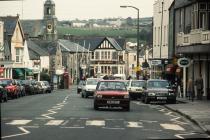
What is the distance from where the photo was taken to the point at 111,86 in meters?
35.5

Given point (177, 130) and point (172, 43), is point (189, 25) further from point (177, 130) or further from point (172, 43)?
point (177, 130)

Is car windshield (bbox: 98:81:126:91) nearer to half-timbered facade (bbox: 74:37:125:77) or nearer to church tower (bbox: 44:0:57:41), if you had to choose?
half-timbered facade (bbox: 74:37:125:77)

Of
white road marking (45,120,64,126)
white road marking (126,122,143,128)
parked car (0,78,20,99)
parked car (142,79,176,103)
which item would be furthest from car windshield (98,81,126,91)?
parked car (0,78,20,99)

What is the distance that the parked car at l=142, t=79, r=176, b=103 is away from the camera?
142ft

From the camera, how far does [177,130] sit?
23344 millimetres

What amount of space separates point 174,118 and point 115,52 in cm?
13051

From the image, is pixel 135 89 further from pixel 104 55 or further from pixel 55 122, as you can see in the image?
pixel 104 55

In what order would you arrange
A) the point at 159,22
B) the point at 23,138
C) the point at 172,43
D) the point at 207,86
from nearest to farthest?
the point at 23,138 < the point at 207,86 < the point at 172,43 < the point at 159,22

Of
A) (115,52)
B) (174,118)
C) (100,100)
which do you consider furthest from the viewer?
(115,52)

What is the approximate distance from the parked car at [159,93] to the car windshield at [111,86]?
7749 mm

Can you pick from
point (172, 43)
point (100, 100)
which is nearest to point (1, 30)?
point (172, 43)

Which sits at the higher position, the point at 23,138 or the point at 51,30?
the point at 51,30

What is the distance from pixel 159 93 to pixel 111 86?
8371mm

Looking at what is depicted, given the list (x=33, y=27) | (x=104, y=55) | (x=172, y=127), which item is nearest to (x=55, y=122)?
(x=172, y=127)
